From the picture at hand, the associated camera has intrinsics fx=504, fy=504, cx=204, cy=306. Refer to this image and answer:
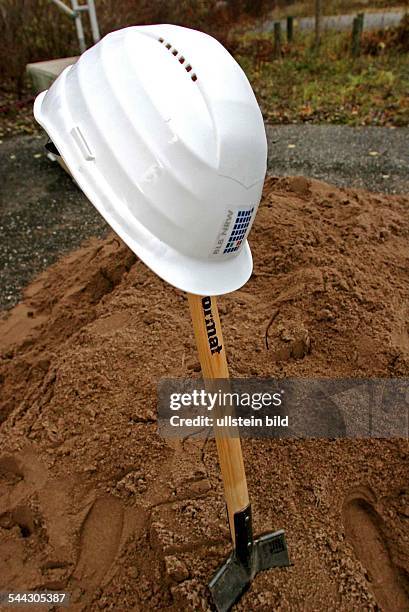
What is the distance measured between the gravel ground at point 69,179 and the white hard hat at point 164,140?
2.11 m

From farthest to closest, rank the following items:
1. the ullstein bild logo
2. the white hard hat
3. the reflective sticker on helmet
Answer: the ullstein bild logo
the reflective sticker on helmet
the white hard hat

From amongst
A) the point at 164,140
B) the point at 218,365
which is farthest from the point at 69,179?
the point at 164,140

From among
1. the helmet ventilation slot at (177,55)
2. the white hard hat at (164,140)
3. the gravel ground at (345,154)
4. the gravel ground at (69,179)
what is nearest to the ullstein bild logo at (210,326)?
the white hard hat at (164,140)

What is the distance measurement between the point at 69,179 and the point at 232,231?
354 cm

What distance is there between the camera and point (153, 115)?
3.26 feet

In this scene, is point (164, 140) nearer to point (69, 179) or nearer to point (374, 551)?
point (374, 551)

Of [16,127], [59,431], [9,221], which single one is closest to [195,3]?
[16,127]

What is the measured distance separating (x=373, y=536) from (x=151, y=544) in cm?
76

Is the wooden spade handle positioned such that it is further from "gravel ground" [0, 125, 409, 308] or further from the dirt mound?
"gravel ground" [0, 125, 409, 308]

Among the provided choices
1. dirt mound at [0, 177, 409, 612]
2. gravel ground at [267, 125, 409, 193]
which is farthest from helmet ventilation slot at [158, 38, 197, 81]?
gravel ground at [267, 125, 409, 193]

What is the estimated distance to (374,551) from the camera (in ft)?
5.59

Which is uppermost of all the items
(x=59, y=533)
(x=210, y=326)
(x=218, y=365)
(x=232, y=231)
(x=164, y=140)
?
(x=164, y=140)

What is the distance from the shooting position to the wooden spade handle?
125cm

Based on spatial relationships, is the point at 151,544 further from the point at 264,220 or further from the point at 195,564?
the point at 264,220
